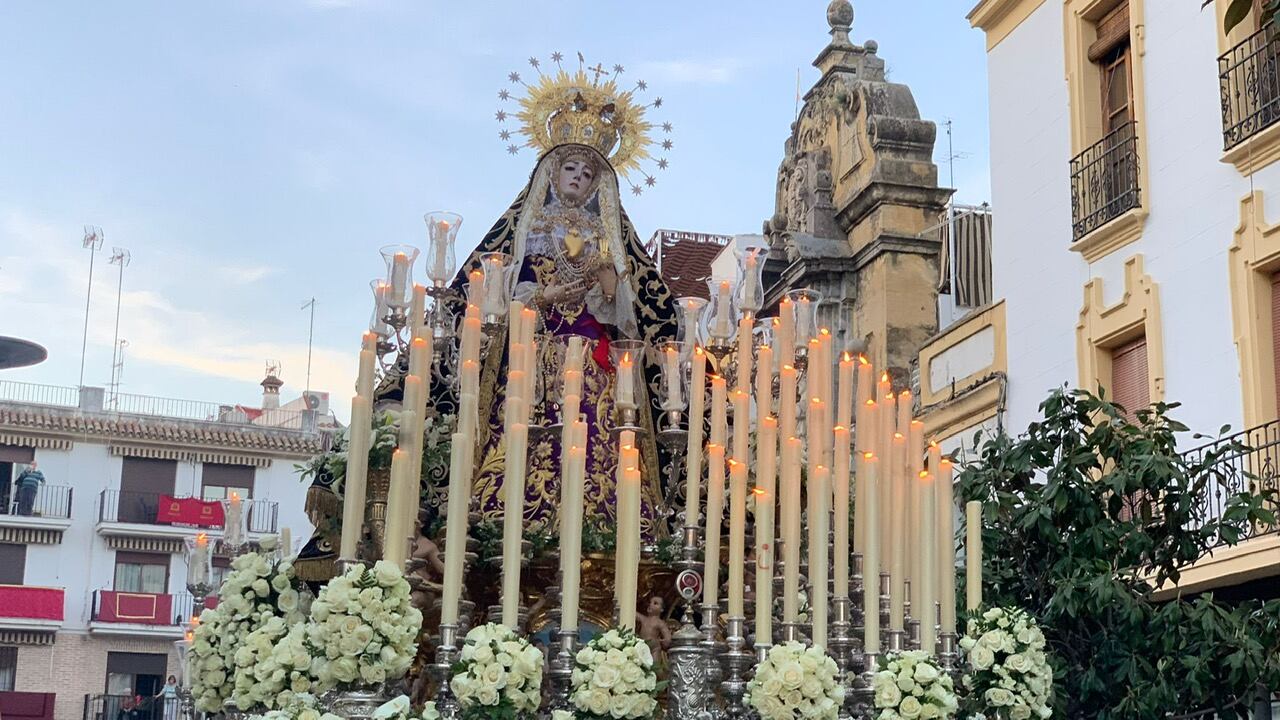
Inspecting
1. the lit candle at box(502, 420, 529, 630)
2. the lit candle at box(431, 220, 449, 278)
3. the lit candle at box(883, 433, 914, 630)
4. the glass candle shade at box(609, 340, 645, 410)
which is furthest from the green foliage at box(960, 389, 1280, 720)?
the lit candle at box(431, 220, 449, 278)

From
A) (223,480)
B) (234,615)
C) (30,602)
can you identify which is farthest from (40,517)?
(234,615)

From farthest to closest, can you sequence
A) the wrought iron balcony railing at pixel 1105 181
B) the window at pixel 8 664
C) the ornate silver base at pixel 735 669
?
the window at pixel 8 664 < the wrought iron balcony railing at pixel 1105 181 < the ornate silver base at pixel 735 669

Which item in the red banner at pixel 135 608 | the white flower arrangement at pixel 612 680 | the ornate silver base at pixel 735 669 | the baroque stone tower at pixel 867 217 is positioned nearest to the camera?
the white flower arrangement at pixel 612 680

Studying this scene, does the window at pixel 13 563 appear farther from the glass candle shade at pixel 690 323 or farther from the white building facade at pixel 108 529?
the glass candle shade at pixel 690 323

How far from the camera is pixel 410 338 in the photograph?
6.46 m

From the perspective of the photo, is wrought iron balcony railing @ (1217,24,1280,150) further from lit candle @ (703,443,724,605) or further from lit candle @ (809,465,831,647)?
lit candle @ (703,443,724,605)

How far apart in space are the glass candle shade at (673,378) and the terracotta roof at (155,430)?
84.1ft

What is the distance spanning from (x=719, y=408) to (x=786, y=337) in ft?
1.25

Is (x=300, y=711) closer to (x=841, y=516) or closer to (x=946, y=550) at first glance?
(x=841, y=516)

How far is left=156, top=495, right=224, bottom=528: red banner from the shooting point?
104ft

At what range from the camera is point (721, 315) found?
270 inches

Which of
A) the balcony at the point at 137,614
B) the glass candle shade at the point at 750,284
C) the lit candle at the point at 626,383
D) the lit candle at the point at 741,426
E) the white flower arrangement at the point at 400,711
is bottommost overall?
the white flower arrangement at the point at 400,711

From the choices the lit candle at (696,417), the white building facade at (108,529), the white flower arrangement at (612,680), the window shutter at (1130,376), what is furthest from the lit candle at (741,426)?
the white building facade at (108,529)

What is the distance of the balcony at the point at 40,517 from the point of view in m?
31.1
